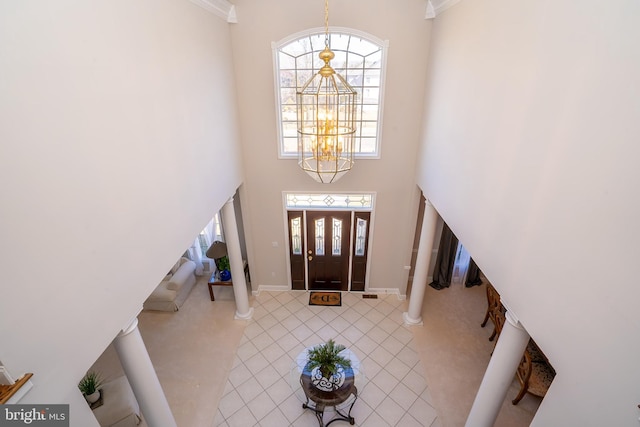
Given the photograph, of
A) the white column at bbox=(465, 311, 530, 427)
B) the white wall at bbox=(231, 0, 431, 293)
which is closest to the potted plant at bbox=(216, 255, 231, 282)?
the white wall at bbox=(231, 0, 431, 293)

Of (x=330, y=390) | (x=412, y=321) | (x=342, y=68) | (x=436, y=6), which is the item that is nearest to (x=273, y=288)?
(x=412, y=321)

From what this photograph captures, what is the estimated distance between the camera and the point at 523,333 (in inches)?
113

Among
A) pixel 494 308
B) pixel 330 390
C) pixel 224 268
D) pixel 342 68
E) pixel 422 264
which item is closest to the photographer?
pixel 330 390

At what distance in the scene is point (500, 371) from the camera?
3203mm

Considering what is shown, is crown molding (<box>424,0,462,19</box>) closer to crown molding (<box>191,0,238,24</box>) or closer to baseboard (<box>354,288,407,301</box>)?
crown molding (<box>191,0,238,24</box>)

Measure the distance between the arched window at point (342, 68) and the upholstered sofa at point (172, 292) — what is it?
347 centimetres

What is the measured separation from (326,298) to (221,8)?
212 inches

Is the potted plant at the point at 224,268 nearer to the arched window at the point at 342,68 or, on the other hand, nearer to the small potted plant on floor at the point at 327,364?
the arched window at the point at 342,68

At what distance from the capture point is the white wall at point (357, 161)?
15.9ft

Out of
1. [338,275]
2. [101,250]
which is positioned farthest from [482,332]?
[101,250]

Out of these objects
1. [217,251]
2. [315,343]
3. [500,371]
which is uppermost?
[500,371]

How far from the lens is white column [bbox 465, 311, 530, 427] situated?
9.59 feet

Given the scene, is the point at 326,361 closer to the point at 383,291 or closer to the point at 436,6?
the point at 383,291

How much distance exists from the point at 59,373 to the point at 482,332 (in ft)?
20.2
